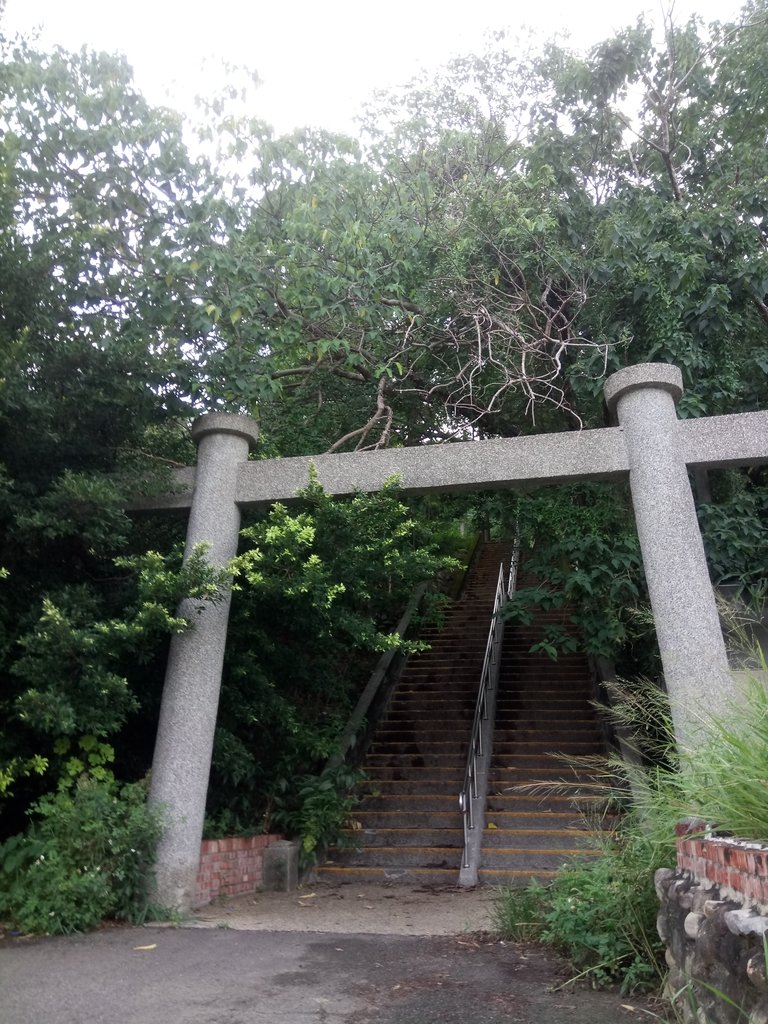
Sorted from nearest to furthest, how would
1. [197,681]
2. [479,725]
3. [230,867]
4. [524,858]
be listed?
[197,681], [230,867], [524,858], [479,725]

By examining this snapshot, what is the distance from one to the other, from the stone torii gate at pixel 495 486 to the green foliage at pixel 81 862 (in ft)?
0.94

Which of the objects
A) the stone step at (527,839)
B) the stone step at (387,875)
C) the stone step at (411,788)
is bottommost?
the stone step at (387,875)

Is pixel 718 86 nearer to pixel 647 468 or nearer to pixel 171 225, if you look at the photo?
pixel 647 468

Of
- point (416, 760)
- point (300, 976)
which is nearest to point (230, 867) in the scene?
point (300, 976)

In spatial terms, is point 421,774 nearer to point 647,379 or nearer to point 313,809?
point 313,809

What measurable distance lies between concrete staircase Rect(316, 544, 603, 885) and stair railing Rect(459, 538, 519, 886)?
171mm

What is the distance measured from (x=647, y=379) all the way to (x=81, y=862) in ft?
20.0

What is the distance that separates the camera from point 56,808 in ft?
21.1

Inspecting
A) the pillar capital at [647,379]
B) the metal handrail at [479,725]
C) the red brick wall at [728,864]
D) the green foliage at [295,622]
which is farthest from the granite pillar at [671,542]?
the metal handrail at [479,725]

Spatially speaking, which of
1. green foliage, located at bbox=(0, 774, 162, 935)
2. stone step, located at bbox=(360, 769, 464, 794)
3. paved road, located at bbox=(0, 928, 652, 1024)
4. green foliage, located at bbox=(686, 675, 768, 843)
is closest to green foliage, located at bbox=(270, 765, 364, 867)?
stone step, located at bbox=(360, 769, 464, 794)

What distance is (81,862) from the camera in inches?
248

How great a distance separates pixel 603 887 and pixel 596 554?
4618mm

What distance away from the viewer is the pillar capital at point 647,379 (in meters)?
7.33

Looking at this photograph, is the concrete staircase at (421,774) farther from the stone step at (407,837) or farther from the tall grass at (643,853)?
the tall grass at (643,853)
